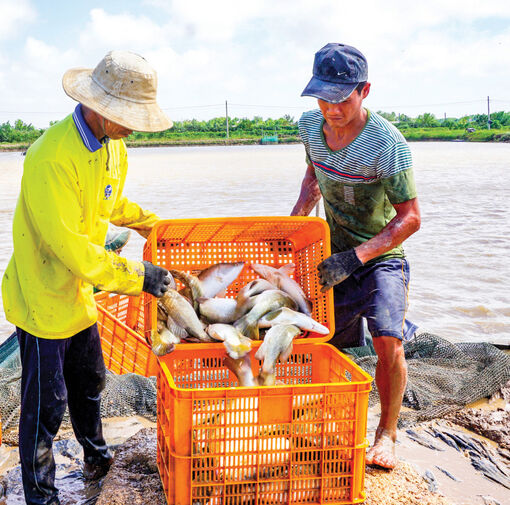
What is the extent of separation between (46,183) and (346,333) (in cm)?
199

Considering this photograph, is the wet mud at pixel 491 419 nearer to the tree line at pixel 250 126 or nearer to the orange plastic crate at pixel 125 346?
the orange plastic crate at pixel 125 346

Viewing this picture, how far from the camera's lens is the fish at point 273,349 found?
2902 mm

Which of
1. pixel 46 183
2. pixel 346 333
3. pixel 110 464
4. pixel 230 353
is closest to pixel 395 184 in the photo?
pixel 346 333

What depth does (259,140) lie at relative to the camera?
7419 centimetres

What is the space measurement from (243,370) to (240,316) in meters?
0.36

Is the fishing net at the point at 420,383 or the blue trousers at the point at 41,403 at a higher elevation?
the blue trousers at the point at 41,403

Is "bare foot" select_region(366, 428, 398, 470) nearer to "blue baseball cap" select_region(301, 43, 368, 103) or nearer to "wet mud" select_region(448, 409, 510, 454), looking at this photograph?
"wet mud" select_region(448, 409, 510, 454)

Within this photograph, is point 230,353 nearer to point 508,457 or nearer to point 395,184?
point 395,184

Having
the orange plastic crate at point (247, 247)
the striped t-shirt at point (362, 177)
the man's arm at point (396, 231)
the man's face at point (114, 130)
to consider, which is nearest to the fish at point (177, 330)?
the orange plastic crate at point (247, 247)

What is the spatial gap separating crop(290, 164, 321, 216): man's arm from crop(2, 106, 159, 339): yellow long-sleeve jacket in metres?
1.42

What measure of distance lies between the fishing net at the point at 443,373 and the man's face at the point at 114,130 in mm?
2626

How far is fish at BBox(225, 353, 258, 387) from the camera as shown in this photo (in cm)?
293

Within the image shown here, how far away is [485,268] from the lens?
859cm

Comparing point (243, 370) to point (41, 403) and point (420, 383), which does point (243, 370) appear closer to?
point (41, 403)
